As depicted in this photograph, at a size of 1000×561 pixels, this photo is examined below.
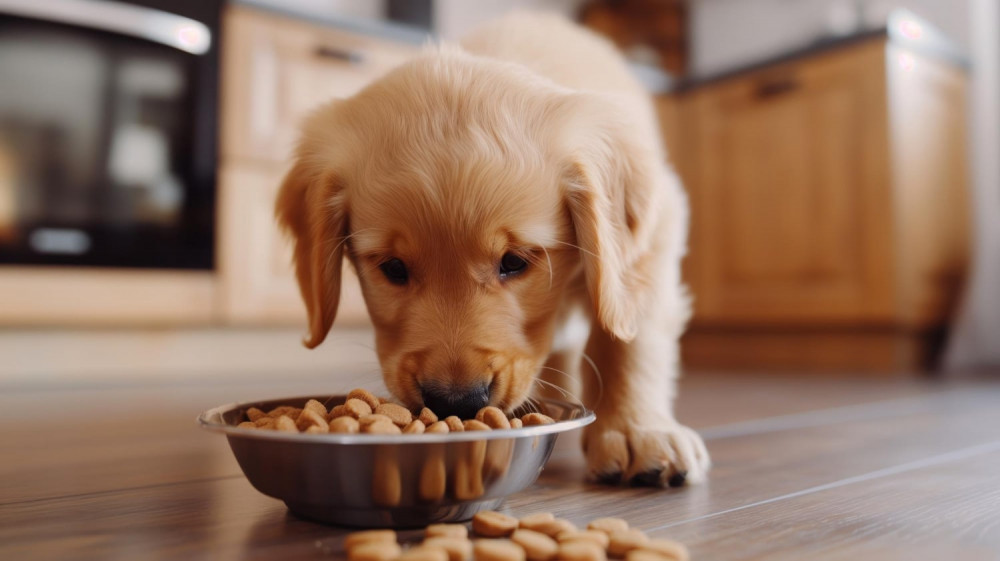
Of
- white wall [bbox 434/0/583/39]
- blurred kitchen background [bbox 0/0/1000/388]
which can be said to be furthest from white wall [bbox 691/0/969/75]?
white wall [bbox 434/0/583/39]

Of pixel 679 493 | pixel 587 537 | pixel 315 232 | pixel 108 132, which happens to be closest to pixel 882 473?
pixel 679 493

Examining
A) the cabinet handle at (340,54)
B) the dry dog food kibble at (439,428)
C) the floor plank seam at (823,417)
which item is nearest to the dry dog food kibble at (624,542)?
the dry dog food kibble at (439,428)

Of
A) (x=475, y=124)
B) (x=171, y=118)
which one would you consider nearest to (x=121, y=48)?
(x=171, y=118)

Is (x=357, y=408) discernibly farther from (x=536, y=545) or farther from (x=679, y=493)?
(x=679, y=493)

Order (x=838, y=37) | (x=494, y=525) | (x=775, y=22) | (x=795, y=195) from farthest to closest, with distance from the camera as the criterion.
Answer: (x=775, y=22), (x=795, y=195), (x=838, y=37), (x=494, y=525)

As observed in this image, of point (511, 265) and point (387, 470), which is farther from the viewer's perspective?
point (511, 265)

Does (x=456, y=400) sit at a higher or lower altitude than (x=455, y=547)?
higher
